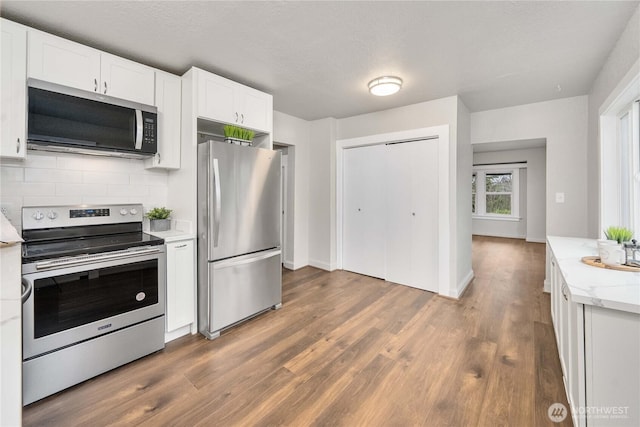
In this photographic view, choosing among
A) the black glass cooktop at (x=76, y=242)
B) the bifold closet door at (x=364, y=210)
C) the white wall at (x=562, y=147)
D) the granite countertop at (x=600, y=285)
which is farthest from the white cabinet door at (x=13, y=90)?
the white wall at (x=562, y=147)

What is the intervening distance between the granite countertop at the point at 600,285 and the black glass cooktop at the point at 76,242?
105 inches

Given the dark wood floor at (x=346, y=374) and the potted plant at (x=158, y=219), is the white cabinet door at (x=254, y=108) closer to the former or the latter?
the potted plant at (x=158, y=219)

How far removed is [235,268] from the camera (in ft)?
8.46

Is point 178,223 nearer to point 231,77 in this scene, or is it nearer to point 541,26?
point 231,77

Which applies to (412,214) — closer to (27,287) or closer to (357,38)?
(357,38)

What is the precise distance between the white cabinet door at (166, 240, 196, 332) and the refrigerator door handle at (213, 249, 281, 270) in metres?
0.24

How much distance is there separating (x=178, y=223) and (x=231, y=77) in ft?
5.03

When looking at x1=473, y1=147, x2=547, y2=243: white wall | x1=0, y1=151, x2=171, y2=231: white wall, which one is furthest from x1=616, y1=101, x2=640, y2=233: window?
x1=473, y1=147, x2=547, y2=243: white wall

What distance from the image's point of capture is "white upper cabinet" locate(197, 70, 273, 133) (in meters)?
2.51

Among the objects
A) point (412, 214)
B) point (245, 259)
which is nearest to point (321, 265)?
point (412, 214)

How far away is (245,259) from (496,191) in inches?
307

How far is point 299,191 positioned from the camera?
14.8 ft

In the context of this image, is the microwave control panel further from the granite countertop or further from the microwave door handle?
Result: the granite countertop

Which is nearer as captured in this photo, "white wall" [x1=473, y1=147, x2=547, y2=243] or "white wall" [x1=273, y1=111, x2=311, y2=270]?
"white wall" [x1=273, y1=111, x2=311, y2=270]
